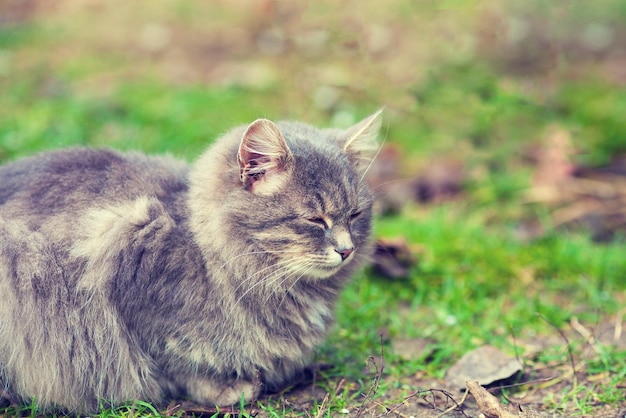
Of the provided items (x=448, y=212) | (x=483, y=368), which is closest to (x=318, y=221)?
(x=483, y=368)

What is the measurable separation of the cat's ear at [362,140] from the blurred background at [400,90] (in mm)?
1833

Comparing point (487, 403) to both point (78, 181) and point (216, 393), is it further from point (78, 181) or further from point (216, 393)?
point (78, 181)

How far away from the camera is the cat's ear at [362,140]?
10.6ft

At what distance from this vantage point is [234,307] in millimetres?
2975

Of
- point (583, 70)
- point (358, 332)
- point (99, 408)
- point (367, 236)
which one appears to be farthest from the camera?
point (583, 70)

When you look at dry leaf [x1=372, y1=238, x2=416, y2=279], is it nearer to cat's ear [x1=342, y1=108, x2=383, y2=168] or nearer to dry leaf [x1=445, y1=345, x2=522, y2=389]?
dry leaf [x1=445, y1=345, x2=522, y2=389]

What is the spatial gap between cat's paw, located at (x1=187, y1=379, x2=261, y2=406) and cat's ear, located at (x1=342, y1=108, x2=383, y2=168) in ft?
3.62

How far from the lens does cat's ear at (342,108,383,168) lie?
3221 millimetres

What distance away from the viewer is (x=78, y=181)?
121 inches

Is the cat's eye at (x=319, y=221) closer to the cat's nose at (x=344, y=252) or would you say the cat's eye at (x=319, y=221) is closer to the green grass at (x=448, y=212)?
the cat's nose at (x=344, y=252)

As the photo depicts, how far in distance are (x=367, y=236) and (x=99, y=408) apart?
1.36 m

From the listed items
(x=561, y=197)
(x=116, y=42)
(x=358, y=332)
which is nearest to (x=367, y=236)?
(x=358, y=332)

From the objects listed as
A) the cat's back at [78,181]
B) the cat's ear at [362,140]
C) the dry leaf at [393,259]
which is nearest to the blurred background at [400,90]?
the dry leaf at [393,259]

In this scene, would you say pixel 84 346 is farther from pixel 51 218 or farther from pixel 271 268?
pixel 271 268
